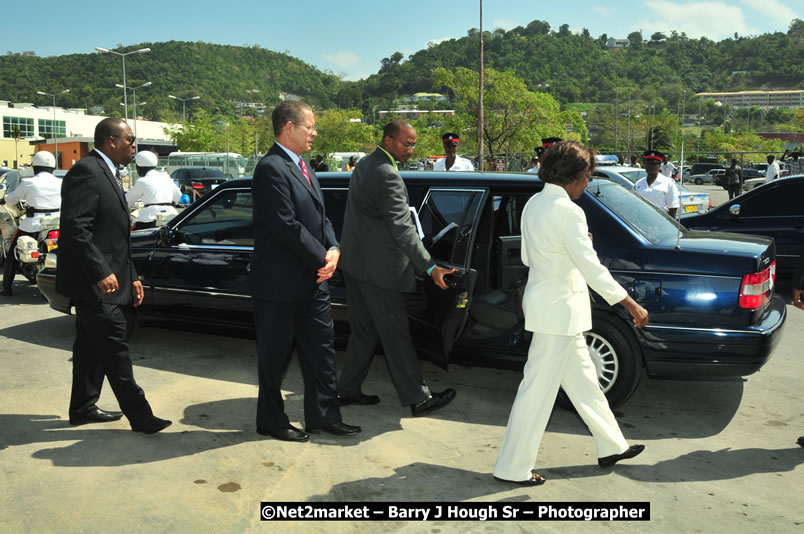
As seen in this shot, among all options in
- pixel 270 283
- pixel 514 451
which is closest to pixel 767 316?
pixel 514 451

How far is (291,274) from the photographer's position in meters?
4.06

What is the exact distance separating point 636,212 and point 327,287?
89.4 inches

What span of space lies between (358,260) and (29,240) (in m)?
6.24

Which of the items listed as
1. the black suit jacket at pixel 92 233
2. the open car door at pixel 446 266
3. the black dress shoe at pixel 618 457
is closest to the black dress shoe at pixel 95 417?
the black suit jacket at pixel 92 233

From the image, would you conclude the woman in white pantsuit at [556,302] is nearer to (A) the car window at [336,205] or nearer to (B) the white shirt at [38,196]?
(A) the car window at [336,205]

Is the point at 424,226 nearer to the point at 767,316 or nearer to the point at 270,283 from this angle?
the point at 270,283

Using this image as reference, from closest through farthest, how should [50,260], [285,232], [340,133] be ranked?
[285,232]
[50,260]
[340,133]

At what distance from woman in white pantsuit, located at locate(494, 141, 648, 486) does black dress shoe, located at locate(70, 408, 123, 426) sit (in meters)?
2.47

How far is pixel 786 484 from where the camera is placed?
3855 millimetres

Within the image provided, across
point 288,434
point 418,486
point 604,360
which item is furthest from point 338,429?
point 604,360

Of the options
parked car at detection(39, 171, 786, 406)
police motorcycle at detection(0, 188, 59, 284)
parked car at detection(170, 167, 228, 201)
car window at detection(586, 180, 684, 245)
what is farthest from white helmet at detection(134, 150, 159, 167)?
parked car at detection(170, 167, 228, 201)

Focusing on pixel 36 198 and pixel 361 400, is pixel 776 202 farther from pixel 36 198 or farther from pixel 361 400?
pixel 36 198

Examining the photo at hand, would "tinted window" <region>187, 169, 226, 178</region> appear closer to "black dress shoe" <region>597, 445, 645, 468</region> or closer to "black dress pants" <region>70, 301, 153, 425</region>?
"black dress pants" <region>70, 301, 153, 425</region>

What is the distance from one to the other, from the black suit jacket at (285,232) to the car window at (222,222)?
6.51 feet
